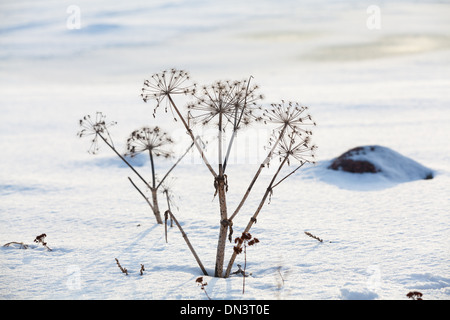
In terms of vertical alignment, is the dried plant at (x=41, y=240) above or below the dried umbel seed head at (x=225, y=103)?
below

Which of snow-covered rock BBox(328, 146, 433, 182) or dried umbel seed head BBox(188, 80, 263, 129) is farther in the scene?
snow-covered rock BBox(328, 146, 433, 182)

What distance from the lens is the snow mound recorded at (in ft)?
35.4

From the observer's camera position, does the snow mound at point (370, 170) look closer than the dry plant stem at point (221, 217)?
No

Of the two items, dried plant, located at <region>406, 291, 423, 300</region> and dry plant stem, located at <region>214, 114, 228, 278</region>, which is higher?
dry plant stem, located at <region>214, 114, 228, 278</region>

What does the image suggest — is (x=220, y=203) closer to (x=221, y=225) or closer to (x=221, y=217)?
(x=221, y=217)

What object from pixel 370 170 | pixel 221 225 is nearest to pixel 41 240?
pixel 221 225

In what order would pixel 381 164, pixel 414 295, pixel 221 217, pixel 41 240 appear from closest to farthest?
pixel 414 295
pixel 221 217
pixel 41 240
pixel 381 164

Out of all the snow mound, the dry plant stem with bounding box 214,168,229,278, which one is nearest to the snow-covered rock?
the snow mound

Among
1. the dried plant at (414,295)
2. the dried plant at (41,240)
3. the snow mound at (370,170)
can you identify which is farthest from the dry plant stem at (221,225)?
the snow mound at (370,170)

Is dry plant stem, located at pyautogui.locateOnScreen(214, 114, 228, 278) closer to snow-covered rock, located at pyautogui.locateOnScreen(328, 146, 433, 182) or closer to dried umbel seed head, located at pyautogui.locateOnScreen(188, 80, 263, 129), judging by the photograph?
dried umbel seed head, located at pyautogui.locateOnScreen(188, 80, 263, 129)

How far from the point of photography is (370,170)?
36.9ft

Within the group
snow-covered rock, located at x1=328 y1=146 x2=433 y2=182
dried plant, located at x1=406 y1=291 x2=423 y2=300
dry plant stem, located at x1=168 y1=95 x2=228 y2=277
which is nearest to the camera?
dried plant, located at x1=406 y1=291 x2=423 y2=300

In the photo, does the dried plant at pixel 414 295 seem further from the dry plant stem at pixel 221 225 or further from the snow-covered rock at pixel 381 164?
the snow-covered rock at pixel 381 164

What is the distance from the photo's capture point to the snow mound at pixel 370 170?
10.8 m
